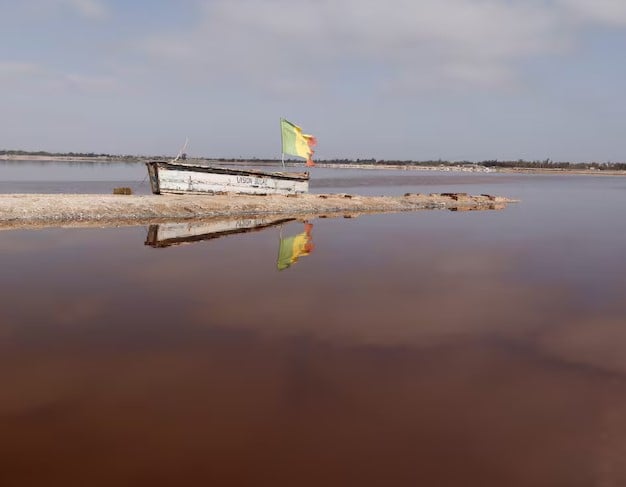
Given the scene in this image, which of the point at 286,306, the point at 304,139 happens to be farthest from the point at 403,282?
the point at 304,139

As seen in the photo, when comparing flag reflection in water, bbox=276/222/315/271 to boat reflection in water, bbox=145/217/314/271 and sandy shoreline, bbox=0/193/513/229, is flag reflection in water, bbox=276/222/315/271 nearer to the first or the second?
boat reflection in water, bbox=145/217/314/271

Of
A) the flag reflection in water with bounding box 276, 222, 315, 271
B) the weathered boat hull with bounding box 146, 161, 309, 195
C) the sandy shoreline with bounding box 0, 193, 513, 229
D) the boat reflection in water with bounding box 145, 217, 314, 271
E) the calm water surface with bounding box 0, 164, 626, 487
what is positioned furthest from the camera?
the weathered boat hull with bounding box 146, 161, 309, 195

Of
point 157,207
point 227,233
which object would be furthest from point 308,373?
point 157,207

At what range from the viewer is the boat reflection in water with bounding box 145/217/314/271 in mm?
19672

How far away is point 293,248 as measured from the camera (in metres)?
20.6

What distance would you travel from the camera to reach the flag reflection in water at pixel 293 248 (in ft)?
58.3

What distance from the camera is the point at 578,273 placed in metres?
16.2

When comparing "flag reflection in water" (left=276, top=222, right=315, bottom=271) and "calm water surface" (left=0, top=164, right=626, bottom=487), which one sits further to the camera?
"flag reflection in water" (left=276, top=222, right=315, bottom=271)

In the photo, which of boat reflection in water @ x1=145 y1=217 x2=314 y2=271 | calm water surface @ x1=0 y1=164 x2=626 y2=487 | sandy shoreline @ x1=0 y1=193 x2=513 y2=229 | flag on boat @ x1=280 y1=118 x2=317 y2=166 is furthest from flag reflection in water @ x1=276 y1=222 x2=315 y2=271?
flag on boat @ x1=280 y1=118 x2=317 y2=166

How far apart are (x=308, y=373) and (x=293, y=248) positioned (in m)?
12.5

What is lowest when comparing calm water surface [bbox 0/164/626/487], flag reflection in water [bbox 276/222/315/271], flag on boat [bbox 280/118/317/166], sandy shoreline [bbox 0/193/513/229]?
flag reflection in water [bbox 276/222/315/271]

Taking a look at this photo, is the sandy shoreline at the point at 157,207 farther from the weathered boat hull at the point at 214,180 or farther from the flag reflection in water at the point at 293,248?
the flag reflection in water at the point at 293,248

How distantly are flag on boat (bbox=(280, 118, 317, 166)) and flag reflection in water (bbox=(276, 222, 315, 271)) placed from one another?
14.4m

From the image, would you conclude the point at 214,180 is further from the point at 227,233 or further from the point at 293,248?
the point at 293,248
